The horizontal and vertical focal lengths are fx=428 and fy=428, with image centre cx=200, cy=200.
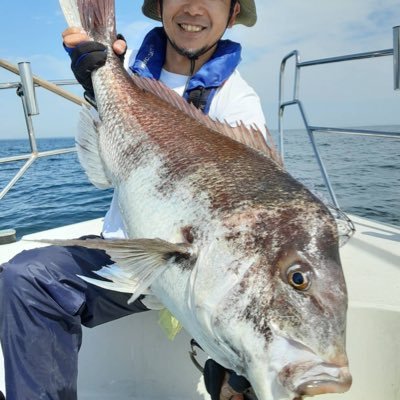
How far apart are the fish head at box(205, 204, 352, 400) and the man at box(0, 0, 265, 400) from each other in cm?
63

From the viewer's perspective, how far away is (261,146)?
1777mm

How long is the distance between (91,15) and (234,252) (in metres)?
1.67

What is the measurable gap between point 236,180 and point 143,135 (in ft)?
1.94

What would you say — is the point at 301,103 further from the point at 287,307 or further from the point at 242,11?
the point at 287,307

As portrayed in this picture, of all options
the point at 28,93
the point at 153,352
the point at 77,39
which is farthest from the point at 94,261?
the point at 28,93

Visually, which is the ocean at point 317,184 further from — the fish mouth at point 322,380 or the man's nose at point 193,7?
the fish mouth at point 322,380

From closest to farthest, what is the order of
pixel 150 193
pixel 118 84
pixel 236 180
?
pixel 236 180
pixel 150 193
pixel 118 84

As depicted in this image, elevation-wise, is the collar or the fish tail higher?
the fish tail

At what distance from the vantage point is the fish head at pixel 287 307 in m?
1.13

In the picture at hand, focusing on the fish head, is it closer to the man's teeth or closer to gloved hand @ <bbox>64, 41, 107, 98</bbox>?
gloved hand @ <bbox>64, 41, 107, 98</bbox>

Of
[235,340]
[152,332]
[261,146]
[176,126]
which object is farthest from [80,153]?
[235,340]

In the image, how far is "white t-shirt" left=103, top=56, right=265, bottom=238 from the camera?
229 cm

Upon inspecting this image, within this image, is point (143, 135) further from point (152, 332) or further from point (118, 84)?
point (152, 332)

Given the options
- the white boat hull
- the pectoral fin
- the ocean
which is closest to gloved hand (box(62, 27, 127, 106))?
the pectoral fin
